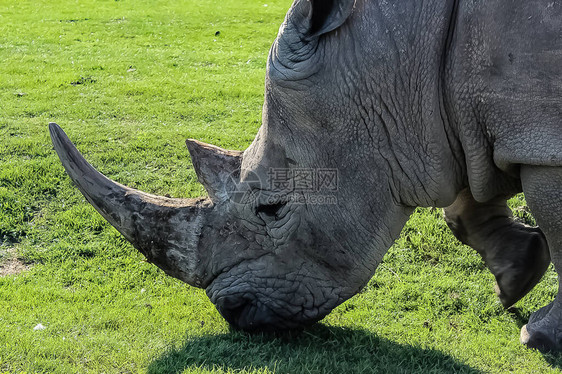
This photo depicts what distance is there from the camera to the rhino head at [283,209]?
3773 mm

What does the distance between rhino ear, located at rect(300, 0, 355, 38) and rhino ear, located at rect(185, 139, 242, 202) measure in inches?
35.2

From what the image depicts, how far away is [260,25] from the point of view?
52.0 feet

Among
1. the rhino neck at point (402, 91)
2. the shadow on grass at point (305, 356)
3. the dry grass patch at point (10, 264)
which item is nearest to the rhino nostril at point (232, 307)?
the shadow on grass at point (305, 356)

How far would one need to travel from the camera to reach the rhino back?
3385 millimetres

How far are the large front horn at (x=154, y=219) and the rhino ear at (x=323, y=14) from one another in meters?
1.16

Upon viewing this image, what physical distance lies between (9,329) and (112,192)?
1165 millimetres

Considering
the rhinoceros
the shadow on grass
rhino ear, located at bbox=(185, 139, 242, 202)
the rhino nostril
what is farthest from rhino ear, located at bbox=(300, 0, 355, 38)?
the shadow on grass

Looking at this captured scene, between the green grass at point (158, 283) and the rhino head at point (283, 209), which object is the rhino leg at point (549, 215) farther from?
the rhino head at point (283, 209)

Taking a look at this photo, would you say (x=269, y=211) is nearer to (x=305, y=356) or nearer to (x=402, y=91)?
(x=305, y=356)

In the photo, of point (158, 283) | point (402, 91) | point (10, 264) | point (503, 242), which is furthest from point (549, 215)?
point (10, 264)

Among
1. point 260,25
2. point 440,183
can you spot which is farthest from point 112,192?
point 260,25

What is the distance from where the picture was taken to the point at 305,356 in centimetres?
398

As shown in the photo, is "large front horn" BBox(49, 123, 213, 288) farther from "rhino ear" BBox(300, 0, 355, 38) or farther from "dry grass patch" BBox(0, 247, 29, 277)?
"dry grass patch" BBox(0, 247, 29, 277)

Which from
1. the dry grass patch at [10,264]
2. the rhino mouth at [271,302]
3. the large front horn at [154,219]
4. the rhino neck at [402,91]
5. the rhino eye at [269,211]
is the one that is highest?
the rhino neck at [402,91]
